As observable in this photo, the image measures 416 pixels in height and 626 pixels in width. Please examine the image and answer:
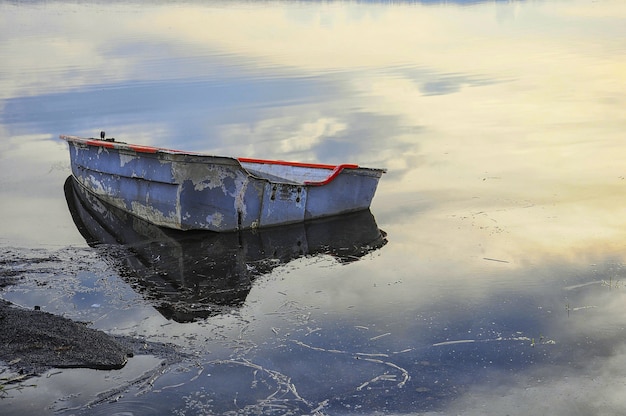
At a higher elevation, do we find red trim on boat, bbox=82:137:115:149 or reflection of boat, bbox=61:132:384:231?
red trim on boat, bbox=82:137:115:149

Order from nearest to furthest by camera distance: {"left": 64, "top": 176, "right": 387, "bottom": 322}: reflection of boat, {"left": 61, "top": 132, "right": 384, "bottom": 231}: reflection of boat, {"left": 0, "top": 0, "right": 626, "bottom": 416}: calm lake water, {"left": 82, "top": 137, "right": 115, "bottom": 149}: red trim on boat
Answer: {"left": 0, "top": 0, "right": 626, "bottom": 416}: calm lake water → {"left": 64, "top": 176, "right": 387, "bottom": 322}: reflection of boat → {"left": 61, "top": 132, "right": 384, "bottom": 231}: reflection of boat → {"left": 82, "top": 137, "right": 115, "bottom": 149}: red trim on boat

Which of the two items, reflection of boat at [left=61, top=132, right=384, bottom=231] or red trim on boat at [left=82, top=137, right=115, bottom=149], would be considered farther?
red trim on boat at [left=82, top=137, right=115, bottom=149]

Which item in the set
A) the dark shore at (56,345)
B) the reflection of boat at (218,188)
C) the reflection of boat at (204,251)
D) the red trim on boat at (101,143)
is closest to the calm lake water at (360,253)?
the reflection of boat at (204,251)

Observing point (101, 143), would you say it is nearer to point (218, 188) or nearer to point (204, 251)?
point (218, 188)

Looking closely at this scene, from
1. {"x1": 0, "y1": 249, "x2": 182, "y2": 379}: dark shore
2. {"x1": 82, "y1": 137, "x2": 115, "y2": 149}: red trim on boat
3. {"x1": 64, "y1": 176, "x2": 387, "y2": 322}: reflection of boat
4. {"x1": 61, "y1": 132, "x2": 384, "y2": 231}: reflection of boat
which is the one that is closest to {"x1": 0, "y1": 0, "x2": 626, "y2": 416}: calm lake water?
{"x1": 64, "y1": 176, "x2": 387, "y2": 322}: reflection of boat

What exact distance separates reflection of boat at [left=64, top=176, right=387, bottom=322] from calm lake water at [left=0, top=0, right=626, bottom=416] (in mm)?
44

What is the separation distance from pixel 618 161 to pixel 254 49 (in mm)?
20585

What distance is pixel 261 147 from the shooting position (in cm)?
1689

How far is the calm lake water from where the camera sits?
7.40 metres

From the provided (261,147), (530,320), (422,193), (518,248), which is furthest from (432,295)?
(261,147)

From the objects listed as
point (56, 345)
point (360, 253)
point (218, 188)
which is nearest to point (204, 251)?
point (218, 188)

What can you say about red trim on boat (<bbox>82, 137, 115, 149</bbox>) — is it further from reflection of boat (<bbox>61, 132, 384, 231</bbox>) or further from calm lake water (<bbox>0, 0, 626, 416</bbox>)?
calm lake water (<bbox>0, 0, 626, 416</bbox>)

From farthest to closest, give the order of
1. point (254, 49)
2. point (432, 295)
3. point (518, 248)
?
point (254, 49), point (518, 248), point (432, 295)

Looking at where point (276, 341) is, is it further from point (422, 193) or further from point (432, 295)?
point (422, 193)
